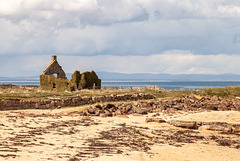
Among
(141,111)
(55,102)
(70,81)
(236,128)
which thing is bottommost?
(236,128)

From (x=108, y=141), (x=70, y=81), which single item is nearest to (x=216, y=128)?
(x=108, y=141)

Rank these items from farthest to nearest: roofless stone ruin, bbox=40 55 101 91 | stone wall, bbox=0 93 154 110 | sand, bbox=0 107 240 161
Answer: roofless stone ruin, bbox=40 55 101 91
stone wall, bbox=0 93 154 110
sand, bbox=0 107 240 161

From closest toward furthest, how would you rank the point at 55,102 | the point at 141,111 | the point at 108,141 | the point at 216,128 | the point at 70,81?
the point at 108,141 → the point at 216,128 → the point at 141,111 → the point at 55,102 → the point at 70,81

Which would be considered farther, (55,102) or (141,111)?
(55,102)

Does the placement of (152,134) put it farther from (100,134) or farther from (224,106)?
(224,106)

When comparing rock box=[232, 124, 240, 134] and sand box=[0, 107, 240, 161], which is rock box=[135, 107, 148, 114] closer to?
sand box=[0, 107, 240, 161]

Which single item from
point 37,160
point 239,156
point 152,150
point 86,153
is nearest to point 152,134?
point 152,150

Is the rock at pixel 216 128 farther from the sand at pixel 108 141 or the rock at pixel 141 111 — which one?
the rock at pixel 141 111

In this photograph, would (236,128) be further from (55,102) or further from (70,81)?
(70,81)

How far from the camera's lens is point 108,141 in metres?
13.4

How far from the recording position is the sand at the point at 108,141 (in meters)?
10.5

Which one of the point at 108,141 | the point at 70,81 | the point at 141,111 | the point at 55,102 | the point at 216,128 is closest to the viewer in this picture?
the point at 108,141

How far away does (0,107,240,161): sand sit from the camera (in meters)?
10.5

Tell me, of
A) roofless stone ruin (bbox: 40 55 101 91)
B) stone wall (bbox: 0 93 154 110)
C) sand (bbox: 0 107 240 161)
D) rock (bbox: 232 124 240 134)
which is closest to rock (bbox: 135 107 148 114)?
sand (bbox: 0 107 240 161)
